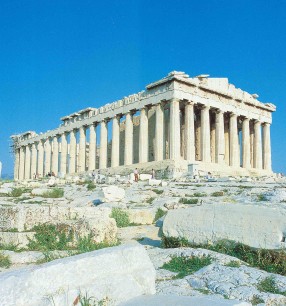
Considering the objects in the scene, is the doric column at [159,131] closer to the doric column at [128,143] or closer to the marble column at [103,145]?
the doric column at [128,143]

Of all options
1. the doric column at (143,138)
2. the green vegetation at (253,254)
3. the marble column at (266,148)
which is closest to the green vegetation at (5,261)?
the green vegetation at (253,254)

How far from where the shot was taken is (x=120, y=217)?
12.7 metres

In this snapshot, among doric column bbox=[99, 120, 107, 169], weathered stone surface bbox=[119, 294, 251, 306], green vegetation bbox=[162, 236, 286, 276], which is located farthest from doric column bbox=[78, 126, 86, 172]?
weathered stone surface bbox=[119, 294, 251, 306]

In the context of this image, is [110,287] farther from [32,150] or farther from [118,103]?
[32,150]

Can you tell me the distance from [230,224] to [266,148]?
145 feet

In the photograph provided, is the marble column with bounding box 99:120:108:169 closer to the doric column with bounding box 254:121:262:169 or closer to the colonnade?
the colonnade

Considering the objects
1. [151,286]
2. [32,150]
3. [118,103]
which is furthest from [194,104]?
[151,286]

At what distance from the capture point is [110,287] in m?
4.07

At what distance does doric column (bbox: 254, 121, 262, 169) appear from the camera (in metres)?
48.4

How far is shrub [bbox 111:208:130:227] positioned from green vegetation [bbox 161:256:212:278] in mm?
5446

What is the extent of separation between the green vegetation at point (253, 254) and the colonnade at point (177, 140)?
3074 centimetres

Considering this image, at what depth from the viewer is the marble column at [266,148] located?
49312mm

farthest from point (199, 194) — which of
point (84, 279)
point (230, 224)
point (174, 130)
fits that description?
point (174, 130)

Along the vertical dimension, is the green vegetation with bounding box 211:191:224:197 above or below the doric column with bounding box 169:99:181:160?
below
